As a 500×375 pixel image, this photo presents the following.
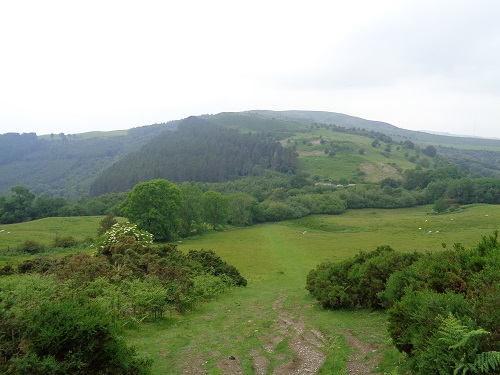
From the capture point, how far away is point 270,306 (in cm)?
2261

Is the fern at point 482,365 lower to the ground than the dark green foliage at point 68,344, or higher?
higher

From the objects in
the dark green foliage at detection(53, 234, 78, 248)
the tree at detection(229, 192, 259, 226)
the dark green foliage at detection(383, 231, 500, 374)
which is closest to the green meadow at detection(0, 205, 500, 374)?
the dark green foliage at detection(383, 231, 500, 374)

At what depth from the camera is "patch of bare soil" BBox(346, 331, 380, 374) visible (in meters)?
10.3

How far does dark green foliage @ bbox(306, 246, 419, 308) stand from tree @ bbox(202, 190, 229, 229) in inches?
2583

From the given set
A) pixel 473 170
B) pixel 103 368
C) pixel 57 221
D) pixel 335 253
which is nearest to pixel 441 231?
pixel 335 253

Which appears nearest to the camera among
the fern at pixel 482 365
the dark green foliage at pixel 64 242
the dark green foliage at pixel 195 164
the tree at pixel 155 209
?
the fern at pixel 482 365

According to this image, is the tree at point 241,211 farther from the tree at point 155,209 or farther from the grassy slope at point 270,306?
the tree at point 155,209

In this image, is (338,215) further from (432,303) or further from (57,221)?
(432,303)

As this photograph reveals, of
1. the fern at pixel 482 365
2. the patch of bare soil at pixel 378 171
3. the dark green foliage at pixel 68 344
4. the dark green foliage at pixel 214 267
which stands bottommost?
the patch of bare soil at pixel 378 171

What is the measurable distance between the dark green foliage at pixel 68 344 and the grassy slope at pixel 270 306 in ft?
10.1

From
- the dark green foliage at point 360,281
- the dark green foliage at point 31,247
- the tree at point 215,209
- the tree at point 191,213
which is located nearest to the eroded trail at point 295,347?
the dark green foliage at point 360,281

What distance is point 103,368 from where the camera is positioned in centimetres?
822

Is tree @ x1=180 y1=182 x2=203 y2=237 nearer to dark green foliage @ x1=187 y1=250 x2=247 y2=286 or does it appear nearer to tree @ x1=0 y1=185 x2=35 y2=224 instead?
dark green foliage @ x1=187 y1=250 x2=247 y2=286

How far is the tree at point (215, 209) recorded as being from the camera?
86.0m
